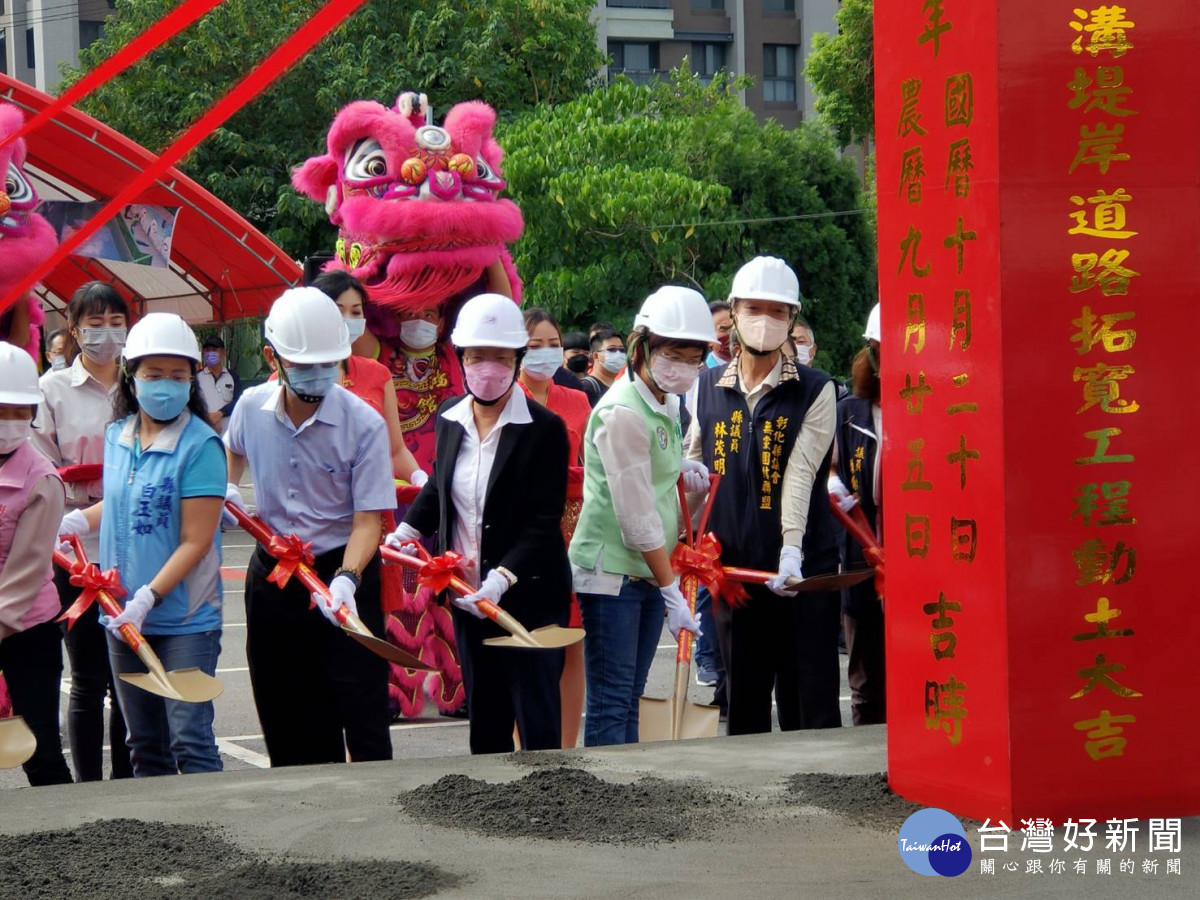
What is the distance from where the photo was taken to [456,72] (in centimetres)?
2458

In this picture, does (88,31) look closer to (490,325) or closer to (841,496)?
(841,496)

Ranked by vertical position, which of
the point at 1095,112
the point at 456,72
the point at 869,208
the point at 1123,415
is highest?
the point at 456,72

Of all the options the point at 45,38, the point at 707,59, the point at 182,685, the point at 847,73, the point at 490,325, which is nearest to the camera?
the point at 182,685

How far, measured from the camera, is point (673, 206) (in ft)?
68.3

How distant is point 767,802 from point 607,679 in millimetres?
1559

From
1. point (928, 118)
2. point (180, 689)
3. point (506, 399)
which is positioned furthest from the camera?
point (506, 399)

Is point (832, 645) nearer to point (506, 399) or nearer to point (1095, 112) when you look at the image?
point (506, 399)

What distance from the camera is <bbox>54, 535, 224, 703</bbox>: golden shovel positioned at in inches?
192

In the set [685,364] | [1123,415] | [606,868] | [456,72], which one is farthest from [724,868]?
[456,72]

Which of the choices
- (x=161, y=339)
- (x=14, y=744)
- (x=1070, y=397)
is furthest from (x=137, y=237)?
(x=1070, y=397)

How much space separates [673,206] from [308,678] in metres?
16.1

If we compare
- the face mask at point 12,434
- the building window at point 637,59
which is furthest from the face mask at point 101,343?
the building window at point 637,59

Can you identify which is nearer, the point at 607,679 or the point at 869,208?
the point at 607,679

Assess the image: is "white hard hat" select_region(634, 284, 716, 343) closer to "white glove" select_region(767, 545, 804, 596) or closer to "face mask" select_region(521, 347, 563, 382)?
"white glove" select_region(767, 545, 804, 596)
